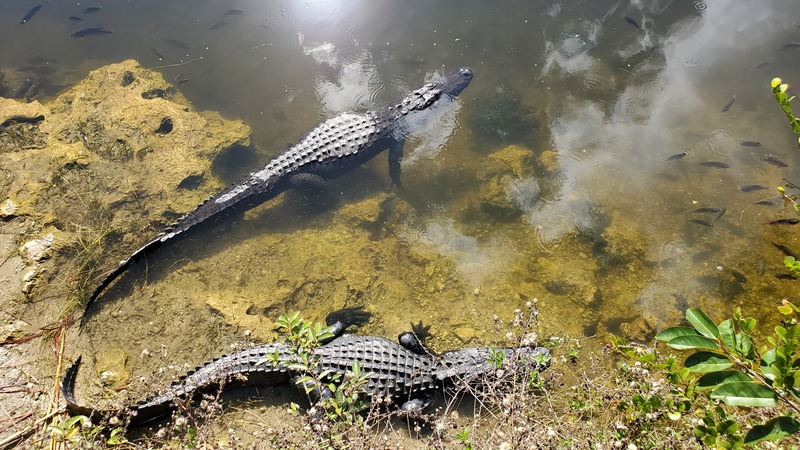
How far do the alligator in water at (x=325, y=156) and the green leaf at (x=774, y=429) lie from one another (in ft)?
17.0

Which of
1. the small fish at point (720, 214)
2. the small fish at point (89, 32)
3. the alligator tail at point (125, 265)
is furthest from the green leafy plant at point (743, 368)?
the small fish at point (89, 32)

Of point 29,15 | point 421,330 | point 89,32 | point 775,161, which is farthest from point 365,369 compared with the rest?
point 29,15

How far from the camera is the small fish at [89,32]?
8109mm

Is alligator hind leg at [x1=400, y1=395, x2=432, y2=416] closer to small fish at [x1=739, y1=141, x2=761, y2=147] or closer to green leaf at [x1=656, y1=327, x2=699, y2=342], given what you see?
green leaf at [x1=656, y1=327, x2=699, y2=342]

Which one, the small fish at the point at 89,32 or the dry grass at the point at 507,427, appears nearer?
the dry grass at the point at 507,427

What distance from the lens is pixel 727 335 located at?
1519mm

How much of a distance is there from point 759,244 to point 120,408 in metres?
6.60

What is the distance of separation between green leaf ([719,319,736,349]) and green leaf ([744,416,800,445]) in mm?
247

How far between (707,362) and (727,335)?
0.41 ft

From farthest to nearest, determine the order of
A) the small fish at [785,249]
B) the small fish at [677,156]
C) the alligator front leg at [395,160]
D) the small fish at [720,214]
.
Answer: the alligator front leg at [395,160] < the small fish at [677,156] < the small fish at [720,214] < the small fish at [785,249]

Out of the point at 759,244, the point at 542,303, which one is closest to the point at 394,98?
the point at 542,303

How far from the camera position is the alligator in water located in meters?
5.39

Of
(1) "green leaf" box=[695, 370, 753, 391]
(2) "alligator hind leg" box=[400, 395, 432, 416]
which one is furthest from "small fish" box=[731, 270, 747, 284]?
(1) "green leaf" box=[695, 370, 753, 391]

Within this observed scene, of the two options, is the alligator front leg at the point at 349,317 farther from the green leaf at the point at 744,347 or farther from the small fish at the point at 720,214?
the small fish at the point at 720,214
